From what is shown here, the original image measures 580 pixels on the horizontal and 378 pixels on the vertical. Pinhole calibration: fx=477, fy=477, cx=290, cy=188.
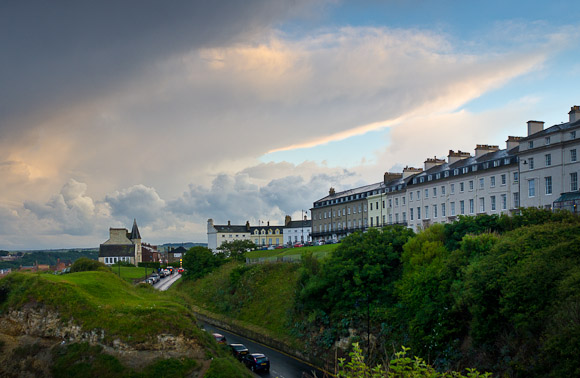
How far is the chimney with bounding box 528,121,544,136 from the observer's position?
188 feet

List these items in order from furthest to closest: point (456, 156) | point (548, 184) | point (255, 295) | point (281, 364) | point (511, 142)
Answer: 1. point (456, 156)
2. point (511, 142)
3. point (255, 295)
4. point (548, 184)
5. point (281, 364)

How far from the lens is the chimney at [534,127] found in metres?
57.3

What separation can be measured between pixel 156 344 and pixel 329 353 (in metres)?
14.5

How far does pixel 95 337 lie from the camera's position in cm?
3359

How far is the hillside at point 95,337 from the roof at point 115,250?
91.0m

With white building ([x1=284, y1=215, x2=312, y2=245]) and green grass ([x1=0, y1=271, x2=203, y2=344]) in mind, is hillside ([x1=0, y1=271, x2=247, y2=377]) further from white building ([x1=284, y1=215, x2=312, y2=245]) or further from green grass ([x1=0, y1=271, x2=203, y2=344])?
white building ([x1=284, y1=215, x2=312, y2=245])

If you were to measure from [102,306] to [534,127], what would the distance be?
51.2 metres

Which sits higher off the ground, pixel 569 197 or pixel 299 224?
pixel 569 197

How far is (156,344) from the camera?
107 feet

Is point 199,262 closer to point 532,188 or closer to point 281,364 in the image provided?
point 281,364

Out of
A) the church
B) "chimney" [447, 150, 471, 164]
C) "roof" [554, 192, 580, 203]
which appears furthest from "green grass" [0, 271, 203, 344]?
the church

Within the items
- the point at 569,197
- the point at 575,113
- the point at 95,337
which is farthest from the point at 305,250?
the point at 575,113

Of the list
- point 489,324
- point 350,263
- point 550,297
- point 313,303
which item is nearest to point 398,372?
point 550,297

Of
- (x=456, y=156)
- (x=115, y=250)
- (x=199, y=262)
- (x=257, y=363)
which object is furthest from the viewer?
(x=115, y=250)
